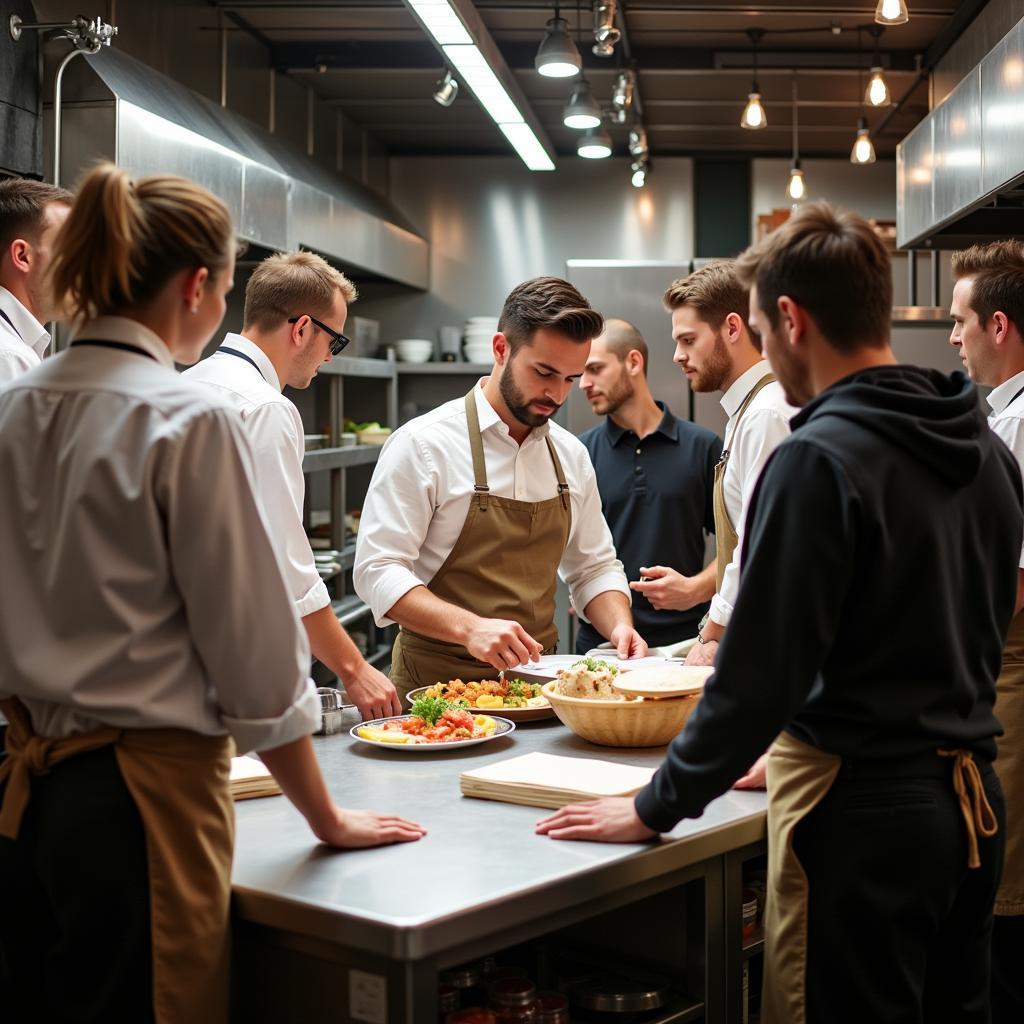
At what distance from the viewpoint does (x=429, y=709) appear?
235 centimetres

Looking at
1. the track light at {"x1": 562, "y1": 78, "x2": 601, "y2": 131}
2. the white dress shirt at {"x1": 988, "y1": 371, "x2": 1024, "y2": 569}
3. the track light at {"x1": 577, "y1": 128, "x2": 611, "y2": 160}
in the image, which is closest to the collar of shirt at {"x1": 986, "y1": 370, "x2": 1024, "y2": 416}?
the white dress shirt at {"x1": 988, "y1": 371, "x2": 1024, "y2": 569}

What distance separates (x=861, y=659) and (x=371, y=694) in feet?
3.94

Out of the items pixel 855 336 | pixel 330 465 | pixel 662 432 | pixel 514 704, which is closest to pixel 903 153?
pixel 662 432

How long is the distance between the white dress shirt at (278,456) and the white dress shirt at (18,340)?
0.33 meters

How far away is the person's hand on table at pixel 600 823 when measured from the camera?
1743 millimetres

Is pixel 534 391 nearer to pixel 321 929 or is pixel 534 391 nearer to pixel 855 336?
pixel 855 336

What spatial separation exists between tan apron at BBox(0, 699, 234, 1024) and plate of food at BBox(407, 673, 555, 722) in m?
0.93

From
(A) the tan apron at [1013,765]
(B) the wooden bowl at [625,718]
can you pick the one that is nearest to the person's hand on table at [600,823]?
(B) the wooden bowl at [625,718]

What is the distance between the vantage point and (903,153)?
5.77 meters

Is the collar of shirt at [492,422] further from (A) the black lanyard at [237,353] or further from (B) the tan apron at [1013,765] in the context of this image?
(B) the tan apron at [1013,765]

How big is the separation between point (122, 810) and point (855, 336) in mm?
1080

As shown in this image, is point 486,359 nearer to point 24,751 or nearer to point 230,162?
point 230,162

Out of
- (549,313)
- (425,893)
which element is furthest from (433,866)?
(549,313)

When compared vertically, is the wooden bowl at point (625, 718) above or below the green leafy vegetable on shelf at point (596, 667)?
below
